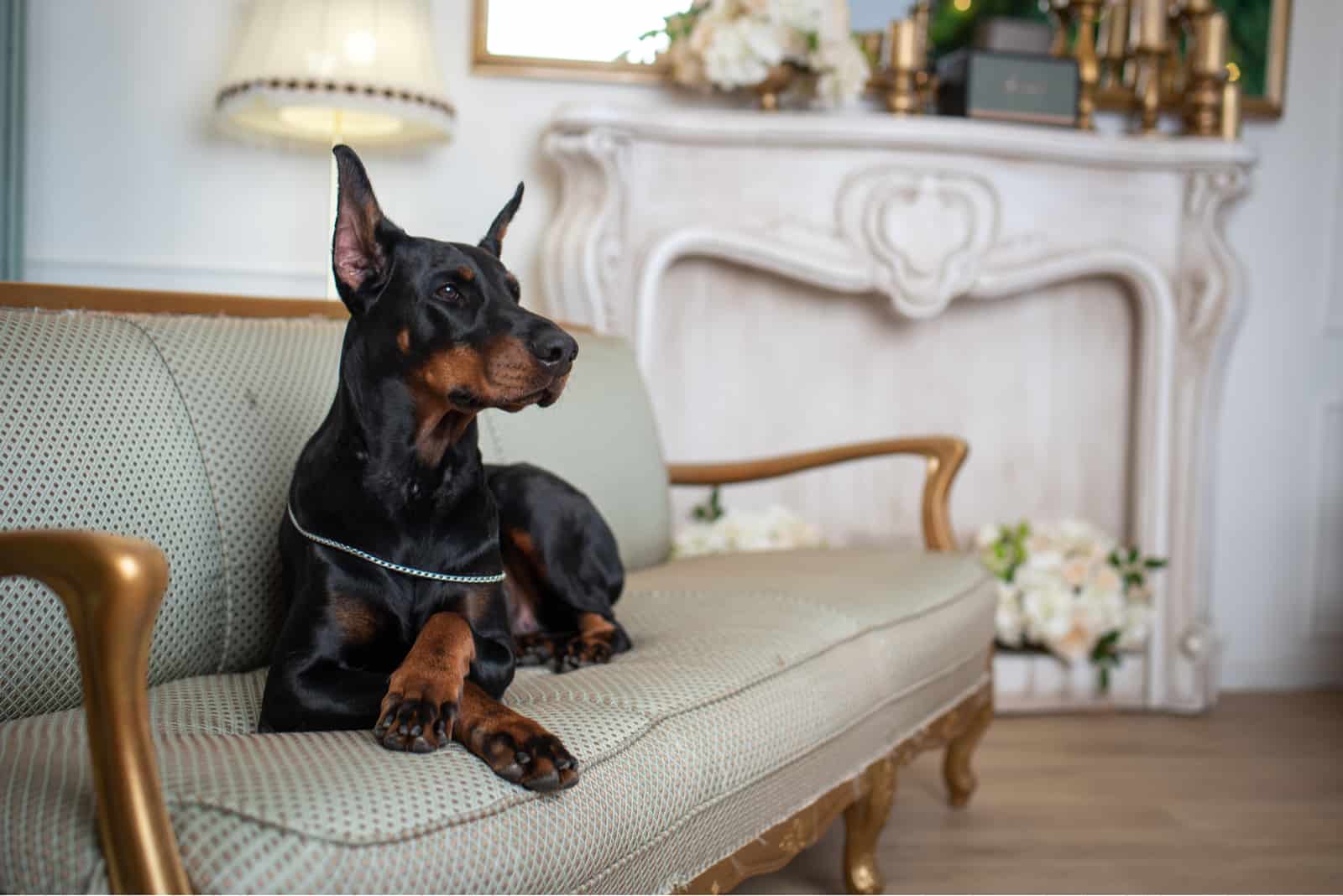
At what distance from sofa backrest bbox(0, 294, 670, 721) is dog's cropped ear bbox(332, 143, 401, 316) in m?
0.39

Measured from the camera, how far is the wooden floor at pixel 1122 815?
84.3 inches

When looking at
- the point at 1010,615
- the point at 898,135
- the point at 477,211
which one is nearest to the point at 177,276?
the point at 477,211

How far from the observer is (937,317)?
370 cm

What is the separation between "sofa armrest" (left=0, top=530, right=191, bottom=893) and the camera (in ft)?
2.90

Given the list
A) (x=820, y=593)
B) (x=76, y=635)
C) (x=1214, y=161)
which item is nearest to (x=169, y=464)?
(x=76, y=635)

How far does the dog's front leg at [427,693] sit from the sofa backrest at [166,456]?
435 millimetres

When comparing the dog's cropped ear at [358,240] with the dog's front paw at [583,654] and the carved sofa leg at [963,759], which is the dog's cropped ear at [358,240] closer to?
the dog's front paw at [583,654]

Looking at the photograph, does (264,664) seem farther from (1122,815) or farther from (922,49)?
(922,49)

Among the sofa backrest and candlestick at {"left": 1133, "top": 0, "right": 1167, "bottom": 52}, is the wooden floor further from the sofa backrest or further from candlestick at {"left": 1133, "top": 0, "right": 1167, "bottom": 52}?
candlestick at {"left": 1133, "top": 0, "right": 1167, "bottom": 52}

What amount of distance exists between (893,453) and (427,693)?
167 cm

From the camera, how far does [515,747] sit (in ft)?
3.57

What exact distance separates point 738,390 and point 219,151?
1.56 meters

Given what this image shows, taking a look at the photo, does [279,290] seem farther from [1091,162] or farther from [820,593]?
[1091,162]

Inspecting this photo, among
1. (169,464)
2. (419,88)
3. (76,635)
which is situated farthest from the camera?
(419,88)
